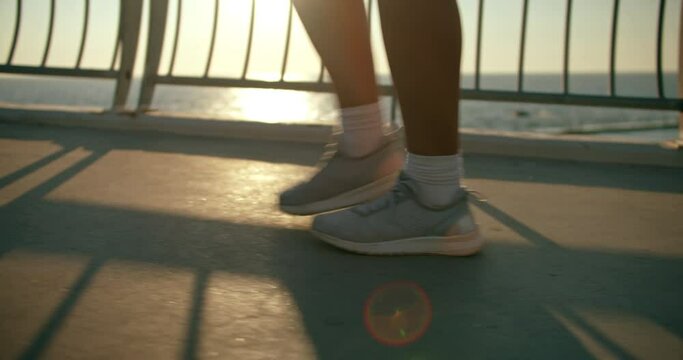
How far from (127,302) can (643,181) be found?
2.05m

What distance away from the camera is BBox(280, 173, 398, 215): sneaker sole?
1653 millimetres

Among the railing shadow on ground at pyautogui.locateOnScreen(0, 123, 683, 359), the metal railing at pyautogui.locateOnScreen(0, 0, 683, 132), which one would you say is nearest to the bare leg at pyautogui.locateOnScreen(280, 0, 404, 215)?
the railing shadow on ground at pyautogui.locateOnScreen(0, 123, 683, 359)

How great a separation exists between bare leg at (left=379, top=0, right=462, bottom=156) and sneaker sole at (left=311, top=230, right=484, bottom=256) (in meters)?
0.20

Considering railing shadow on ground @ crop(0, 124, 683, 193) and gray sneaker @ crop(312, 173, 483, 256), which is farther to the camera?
railing shadow on ground @ crop(0, 124, 683, 193)

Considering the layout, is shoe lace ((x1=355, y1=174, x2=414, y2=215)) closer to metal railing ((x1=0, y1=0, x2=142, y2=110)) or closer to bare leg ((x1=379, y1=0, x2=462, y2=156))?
bare leg ((x1=379, y1=0, x2=462, y2=156))

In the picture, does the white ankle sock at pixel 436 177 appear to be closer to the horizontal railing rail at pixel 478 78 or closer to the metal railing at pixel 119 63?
the horizontal railing rail at pixel 478 78

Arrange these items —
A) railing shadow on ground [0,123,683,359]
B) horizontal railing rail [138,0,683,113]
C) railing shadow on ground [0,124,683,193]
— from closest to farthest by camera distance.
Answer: railing shadow on ground [0,123,683,359]
railing shadow on ground [0,124,683,193]
horizontal railing rail [138,0,683,113]

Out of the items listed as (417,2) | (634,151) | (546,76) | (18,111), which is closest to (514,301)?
(417,2)

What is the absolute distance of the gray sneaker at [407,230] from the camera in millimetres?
1440

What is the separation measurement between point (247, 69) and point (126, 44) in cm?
69

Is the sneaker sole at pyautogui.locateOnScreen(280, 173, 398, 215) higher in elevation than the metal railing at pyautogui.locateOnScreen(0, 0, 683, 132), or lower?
lower

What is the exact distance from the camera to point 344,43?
166 centimetres

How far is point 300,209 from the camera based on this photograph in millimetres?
1649

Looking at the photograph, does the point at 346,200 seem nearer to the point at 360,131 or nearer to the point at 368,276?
the point at 360,131
